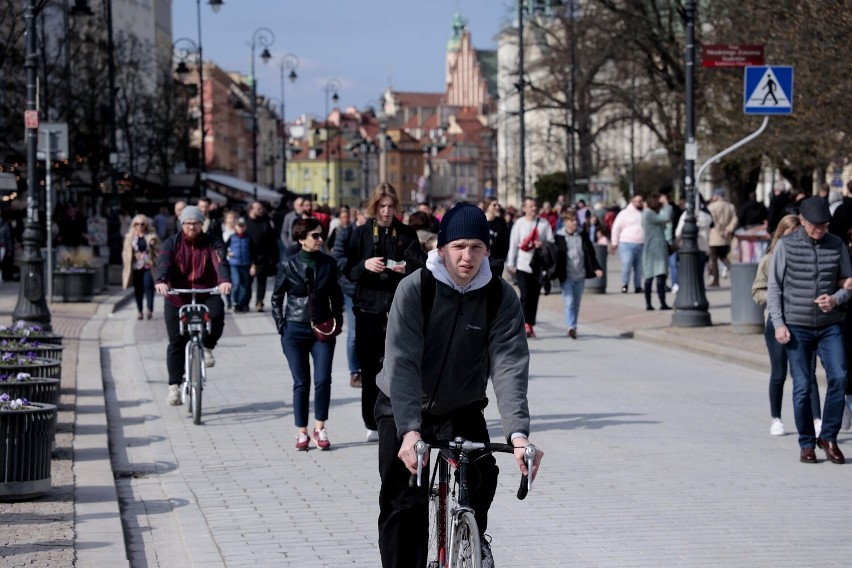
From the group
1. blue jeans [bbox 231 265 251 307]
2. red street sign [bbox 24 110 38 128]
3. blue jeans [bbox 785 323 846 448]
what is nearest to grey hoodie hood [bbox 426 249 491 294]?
blue jeans [bbox 785 323 846 448]

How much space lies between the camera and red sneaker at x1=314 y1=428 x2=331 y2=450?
11.4m

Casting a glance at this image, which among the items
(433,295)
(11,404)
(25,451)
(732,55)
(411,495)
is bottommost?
(25,451)

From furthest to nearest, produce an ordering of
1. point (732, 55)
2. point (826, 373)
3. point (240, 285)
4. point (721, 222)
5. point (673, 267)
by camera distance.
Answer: point (721, 222)
point (673, 267)
point (240, 285)
point (732, 55)
point (826, 373)

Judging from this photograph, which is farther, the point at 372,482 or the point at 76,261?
the point at 76,261

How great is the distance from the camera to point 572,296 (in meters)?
20.9

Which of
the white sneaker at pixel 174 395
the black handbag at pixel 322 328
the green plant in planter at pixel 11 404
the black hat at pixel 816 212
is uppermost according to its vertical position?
the black hat at pixel 816 212

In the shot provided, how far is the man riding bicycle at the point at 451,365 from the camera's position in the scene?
5.50 meters

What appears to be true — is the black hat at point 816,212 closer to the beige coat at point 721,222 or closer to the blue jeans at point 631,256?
the blue jeans at point 631,256

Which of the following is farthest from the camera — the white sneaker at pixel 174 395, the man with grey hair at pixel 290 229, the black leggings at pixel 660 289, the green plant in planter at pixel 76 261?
the green plant in planter at pixel 76 261

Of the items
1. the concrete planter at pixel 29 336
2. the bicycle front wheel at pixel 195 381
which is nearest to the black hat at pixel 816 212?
the bicycle front wheel at pixel 195 381

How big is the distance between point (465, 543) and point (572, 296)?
1566cm

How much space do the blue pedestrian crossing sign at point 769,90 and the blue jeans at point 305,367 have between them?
947cm

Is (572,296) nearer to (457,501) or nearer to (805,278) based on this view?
(805,278)

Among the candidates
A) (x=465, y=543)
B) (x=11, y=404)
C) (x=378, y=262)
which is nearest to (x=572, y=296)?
(x=378, y=262)
